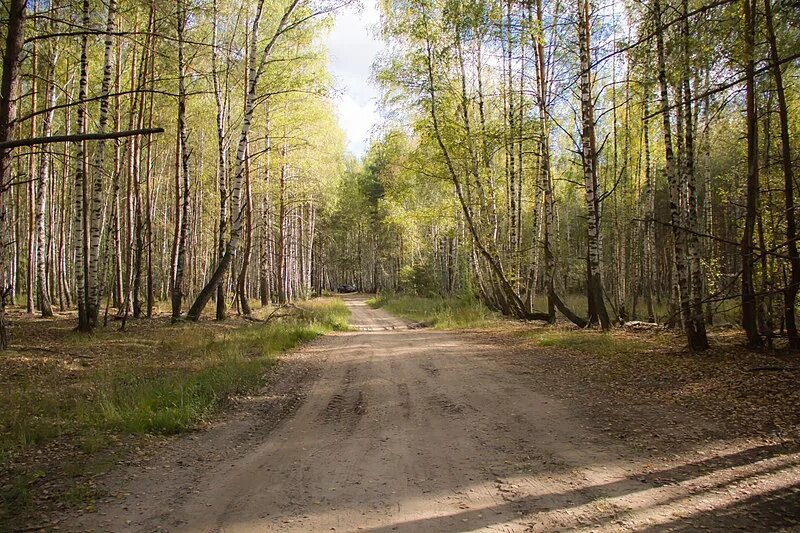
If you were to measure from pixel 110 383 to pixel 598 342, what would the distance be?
30.6 ft

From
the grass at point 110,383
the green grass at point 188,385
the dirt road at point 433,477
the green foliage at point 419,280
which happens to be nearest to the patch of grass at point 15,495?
the grass at point 110,383

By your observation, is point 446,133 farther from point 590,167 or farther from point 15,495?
point 15,495

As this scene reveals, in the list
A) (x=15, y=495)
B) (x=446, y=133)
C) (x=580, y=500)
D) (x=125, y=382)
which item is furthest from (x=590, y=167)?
(x=15, y=495)

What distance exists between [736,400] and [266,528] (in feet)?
19.0

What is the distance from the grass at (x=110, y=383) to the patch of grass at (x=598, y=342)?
6400 mm

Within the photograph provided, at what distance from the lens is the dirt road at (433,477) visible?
11.5 feet

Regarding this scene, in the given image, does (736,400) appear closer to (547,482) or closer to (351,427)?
(547,482)

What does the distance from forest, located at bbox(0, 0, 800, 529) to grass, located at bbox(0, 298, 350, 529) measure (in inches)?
1.9

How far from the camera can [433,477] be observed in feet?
13.8

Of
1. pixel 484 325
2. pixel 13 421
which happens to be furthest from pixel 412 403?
pixel 484 325

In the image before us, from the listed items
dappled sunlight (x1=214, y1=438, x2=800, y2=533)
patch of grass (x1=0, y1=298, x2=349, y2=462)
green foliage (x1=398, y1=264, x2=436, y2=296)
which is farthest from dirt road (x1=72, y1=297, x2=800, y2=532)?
Result: green foliage (x1=398, y1=264, x2=436, y2=296)

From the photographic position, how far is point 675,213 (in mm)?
9406

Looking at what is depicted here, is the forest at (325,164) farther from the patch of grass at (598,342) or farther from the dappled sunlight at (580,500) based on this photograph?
the dappled sunlight at (580,500)

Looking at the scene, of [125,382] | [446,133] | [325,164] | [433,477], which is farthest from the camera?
[325,164]
